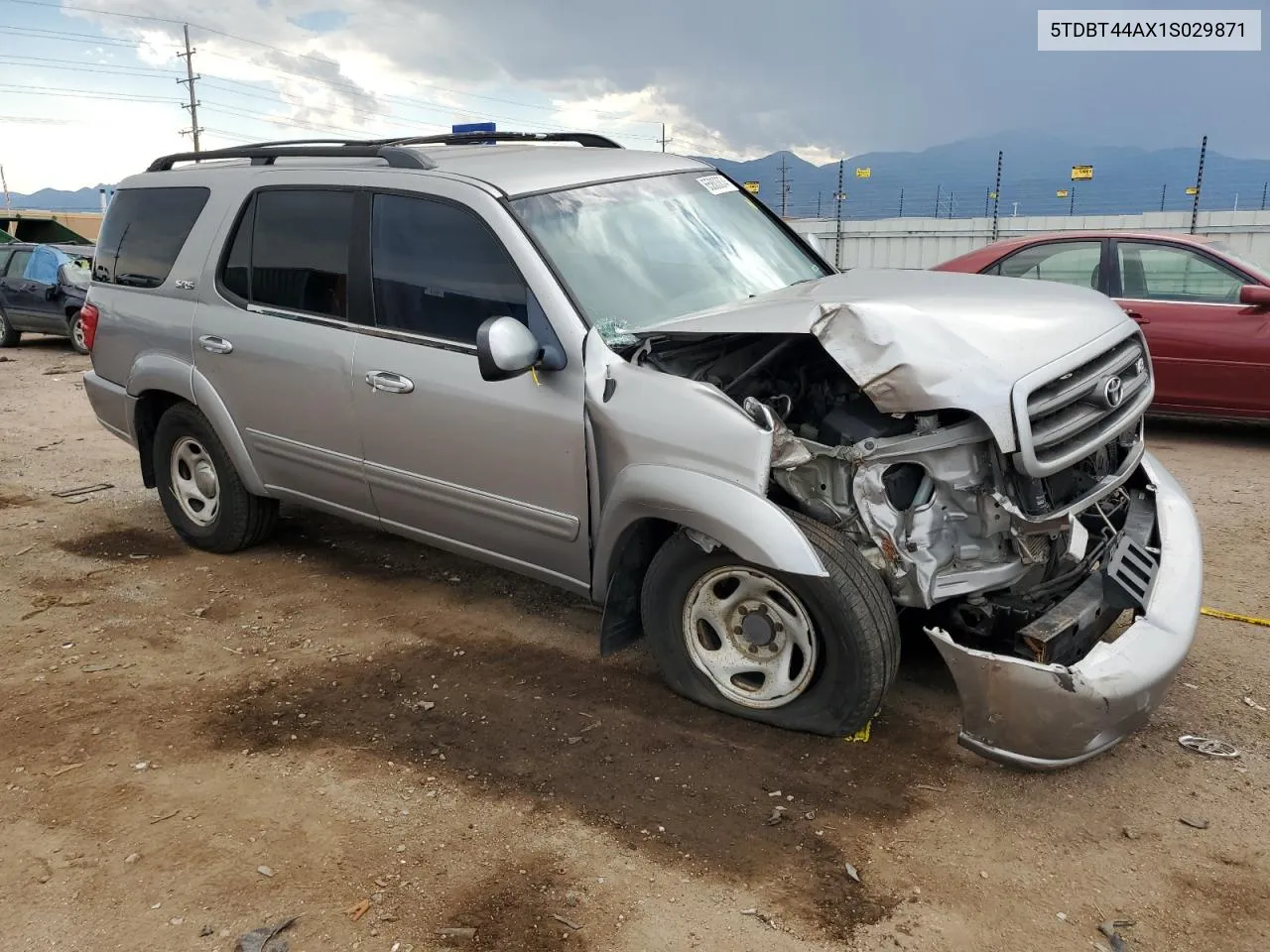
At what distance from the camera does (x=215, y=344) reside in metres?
4.82

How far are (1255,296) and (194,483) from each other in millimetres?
6796

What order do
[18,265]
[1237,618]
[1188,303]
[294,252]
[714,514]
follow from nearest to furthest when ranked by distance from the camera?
[714,514]
[1237,618]
[294,252]
[1188,303]
[18,265]

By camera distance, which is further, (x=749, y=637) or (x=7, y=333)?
(x=7, y=333)

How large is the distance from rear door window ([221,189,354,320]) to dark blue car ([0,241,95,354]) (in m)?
10.6

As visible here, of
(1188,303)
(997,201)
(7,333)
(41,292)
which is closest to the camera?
(1188,303)

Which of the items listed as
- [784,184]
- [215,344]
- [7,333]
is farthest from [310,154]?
[784,184]

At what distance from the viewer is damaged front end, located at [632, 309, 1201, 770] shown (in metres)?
2.89

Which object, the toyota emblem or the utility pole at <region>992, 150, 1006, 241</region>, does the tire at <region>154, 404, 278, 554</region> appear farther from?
the utility pole at <region>992, 150, 1006, 241</region>

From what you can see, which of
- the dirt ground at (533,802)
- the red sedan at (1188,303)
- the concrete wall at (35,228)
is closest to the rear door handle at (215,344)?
the dirt ground at (533,802)

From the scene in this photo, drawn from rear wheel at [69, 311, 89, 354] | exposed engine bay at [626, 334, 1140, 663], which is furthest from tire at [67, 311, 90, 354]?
exposed engine bay at [626, 334, 1140, 663]

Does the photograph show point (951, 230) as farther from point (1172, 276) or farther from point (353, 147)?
point (353, 147)

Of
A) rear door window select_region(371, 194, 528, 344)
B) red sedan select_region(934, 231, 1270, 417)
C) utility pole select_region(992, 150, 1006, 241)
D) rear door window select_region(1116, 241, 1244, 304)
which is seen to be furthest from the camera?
utility pole select_region(992, 150, 1006, 241)

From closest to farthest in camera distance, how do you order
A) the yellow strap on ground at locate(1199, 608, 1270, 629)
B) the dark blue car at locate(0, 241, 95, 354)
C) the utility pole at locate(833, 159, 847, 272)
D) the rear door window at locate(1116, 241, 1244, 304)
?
the yellow strap on ground at locate(1199, 608, 1270, 629)
the rear door window at locate(1116, 241, 1244, 304)
the dark blue car at locate(0, 241, 95, 354)
the utility pole at locate(833, 159, 847, 272)

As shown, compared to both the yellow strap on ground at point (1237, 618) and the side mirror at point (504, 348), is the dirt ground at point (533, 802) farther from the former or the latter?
the side mirror at point (504, 348)
